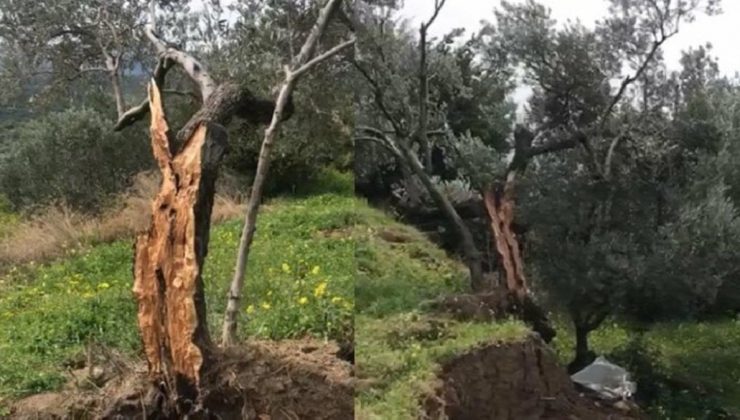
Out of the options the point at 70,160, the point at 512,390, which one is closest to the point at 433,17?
the point at 512,390

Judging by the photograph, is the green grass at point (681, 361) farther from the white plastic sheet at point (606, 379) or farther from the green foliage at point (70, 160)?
the green foliage at point (70, 160)

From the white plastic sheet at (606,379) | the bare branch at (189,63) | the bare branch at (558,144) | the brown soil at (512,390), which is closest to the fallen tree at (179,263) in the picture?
the bare branch at (189,63)

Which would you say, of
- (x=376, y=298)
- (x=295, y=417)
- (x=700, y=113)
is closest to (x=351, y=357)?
(x=295, y=417)

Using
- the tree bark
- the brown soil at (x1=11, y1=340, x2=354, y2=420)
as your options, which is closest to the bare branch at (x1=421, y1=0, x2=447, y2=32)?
the tree bark

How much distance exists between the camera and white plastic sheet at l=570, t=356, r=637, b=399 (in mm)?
2145

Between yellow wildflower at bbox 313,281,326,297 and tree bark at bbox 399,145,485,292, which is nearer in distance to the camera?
tree bark at bbox 399,145,485,292

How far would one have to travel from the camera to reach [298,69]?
2.92m

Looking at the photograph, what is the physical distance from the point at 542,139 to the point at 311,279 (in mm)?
1254

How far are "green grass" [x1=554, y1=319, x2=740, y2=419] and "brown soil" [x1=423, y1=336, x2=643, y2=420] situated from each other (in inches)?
2.7

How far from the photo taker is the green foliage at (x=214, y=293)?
117 inches

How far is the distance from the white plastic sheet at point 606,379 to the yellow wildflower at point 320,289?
1144 millimetres

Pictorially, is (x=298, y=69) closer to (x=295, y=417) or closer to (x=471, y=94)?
(x=471, y=94)

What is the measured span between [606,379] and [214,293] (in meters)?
1.26

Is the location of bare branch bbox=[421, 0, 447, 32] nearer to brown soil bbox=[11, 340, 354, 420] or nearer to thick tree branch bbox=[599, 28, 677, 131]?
thick tree branch bbox=[599, 28, 677, 131]
